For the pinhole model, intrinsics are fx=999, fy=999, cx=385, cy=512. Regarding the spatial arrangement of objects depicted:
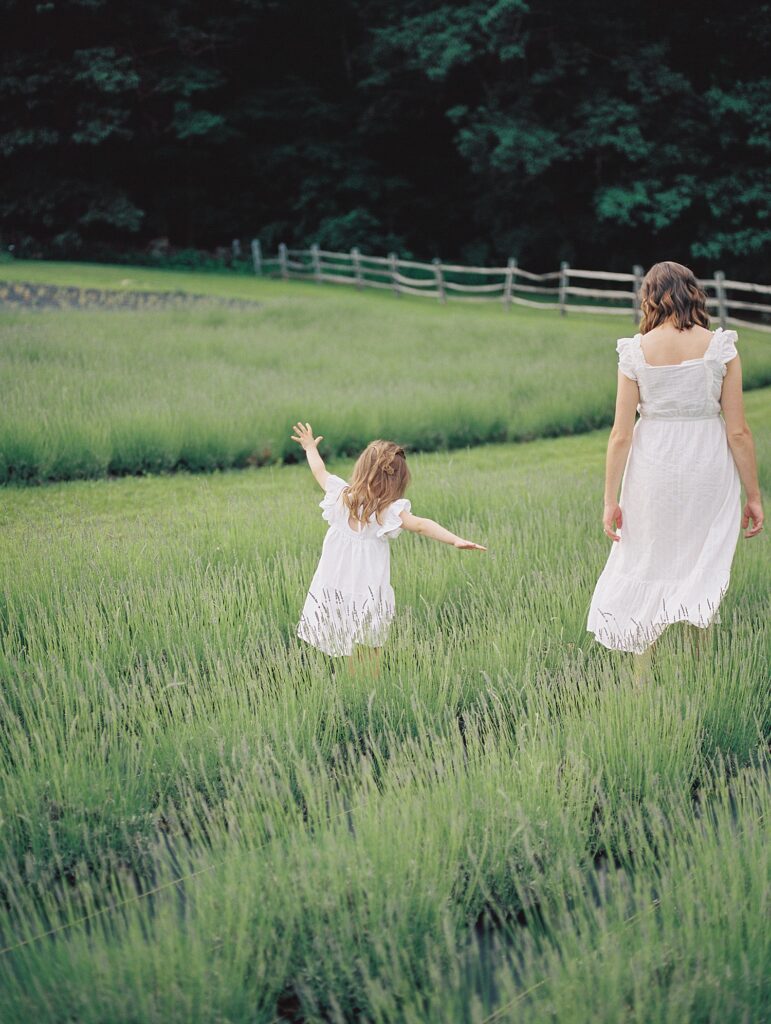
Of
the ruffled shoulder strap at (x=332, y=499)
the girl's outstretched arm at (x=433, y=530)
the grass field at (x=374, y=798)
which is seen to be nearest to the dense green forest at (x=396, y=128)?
the grass field at (x=374, y=798)

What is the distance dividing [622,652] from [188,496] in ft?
15.0

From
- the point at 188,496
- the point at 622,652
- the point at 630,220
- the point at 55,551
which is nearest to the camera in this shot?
the point at 622,652

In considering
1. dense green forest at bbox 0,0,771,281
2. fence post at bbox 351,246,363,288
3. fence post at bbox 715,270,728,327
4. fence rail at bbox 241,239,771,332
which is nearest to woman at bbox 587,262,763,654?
fence post at bbox 715,270,728,327

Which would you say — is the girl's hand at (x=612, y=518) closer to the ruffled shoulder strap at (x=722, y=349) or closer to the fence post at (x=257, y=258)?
the ruffled shoulder strap at (x=722, y=349)

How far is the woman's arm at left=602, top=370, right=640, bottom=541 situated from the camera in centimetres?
420

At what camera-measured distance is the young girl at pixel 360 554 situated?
4062 mm

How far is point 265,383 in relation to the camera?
11.6m

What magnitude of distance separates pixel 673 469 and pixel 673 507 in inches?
6.4

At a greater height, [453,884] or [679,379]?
[679,379]

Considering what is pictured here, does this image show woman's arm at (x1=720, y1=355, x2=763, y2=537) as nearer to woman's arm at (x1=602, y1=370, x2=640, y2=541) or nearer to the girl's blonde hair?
woman's arm at (x1=602, y1=370, x2=640, y2=541)

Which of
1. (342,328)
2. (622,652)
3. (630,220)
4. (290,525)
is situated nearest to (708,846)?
(622,652)

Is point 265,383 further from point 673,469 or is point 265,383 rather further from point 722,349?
point 722,349

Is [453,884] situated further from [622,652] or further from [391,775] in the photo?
[622,652]

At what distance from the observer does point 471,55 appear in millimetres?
28094
